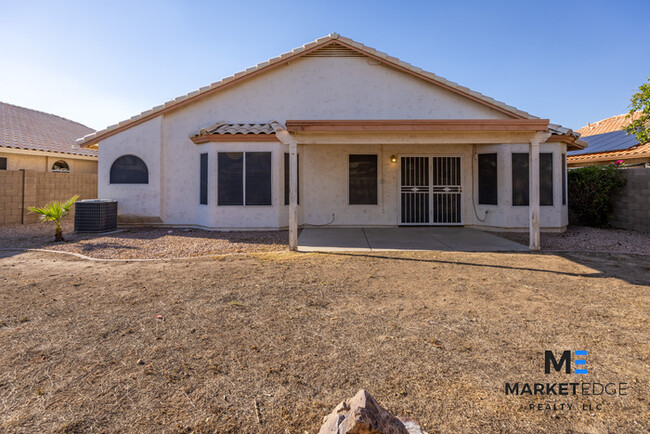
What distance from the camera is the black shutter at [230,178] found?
32.7ft

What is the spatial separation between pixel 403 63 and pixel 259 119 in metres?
4.91

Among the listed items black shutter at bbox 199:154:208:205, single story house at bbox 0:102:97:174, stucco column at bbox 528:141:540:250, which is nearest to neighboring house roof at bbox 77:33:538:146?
black shutter at bbox 199:154:208:205

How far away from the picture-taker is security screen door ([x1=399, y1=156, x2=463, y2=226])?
11.1 meters

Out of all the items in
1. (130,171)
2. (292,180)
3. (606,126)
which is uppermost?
(606,126)

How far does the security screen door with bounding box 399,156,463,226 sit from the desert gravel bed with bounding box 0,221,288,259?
14.6ft

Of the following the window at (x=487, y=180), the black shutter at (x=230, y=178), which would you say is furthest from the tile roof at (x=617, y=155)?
the black shutter at (x=230, y=178)

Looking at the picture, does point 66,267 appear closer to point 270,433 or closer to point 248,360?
point 248,360

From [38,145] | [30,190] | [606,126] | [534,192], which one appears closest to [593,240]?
[534,192]

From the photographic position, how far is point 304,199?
1117 cm

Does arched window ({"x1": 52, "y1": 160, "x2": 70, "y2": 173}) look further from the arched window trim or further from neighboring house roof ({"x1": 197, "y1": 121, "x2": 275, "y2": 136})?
neighboring house roof ({"x1": 197, "y1": 121, "x2": 275, "y2": 136})

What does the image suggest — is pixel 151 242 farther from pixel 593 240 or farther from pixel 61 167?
pixel 61 167

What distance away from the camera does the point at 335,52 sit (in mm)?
10930

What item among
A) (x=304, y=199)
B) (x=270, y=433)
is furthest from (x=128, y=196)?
(x=270, y=433)

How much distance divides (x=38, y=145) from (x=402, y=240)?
16.3m
